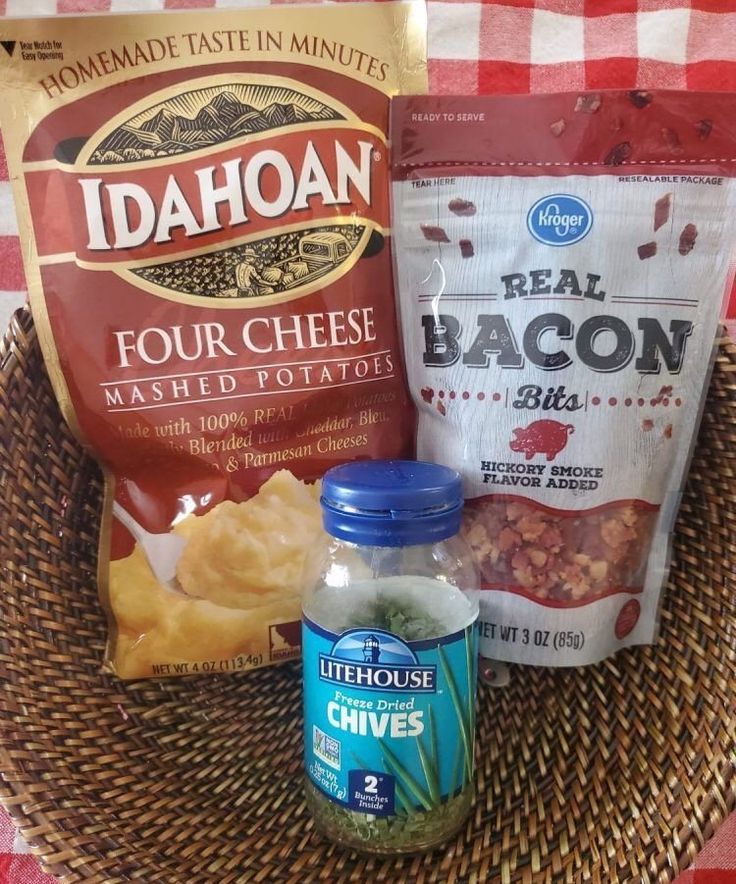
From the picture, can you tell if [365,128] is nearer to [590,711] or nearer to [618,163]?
[618,163]

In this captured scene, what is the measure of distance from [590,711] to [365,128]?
0.59 meters

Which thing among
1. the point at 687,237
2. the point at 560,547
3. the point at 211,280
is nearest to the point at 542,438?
the point at 560,547

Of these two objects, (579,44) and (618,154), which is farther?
(579,44)

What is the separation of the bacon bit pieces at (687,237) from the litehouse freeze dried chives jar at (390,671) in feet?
0.91

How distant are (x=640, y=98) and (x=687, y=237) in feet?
0.41

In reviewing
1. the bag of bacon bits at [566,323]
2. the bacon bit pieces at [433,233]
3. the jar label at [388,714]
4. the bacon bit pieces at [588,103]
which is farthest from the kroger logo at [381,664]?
the bacon bit pieces at [588,103]

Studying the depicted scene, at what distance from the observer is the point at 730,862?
88 cm

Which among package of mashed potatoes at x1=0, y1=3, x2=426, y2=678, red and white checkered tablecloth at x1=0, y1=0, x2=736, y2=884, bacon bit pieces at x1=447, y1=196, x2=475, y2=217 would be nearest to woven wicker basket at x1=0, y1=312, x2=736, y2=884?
package of mashed potatoes at x1=0, y1=3, x2=426, y2=678

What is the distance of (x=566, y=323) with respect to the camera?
688 millimetres

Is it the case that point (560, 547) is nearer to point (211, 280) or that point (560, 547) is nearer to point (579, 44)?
point (211, 280)

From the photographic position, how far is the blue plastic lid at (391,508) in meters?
0.60

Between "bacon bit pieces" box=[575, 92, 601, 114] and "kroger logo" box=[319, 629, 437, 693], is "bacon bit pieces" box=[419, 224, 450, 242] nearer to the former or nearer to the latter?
"bacon bit pieces" box=[575, 92, 601, 114]

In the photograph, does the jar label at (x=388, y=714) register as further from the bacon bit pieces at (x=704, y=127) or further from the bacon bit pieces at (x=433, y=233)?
the bacon bit pieces at (x=704, y=127)

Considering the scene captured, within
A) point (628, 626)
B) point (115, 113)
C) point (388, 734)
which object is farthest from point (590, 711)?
point (115, 113)
